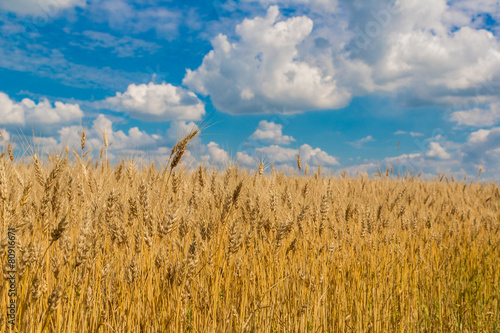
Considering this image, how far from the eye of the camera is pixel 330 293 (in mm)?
3039

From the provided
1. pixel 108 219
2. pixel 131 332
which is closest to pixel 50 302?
pixel 131 332

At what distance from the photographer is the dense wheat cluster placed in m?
1.77

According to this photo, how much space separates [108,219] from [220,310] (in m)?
0.97

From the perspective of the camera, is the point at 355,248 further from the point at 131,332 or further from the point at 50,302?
the point at 50,302

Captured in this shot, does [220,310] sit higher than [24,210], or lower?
lower

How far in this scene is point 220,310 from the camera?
7.34 feet

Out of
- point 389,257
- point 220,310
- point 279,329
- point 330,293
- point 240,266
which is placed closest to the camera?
point 220,310

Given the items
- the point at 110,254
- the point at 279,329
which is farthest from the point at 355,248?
the point at 110,254

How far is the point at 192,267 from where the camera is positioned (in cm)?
181

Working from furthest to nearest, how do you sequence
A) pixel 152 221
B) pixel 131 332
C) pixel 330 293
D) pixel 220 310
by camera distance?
pixel 330 293
pixel 220 310
pixel 131 332
pixel 152 221

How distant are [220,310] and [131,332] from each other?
573 mm

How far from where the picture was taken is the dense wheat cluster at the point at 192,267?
1766 millimetres

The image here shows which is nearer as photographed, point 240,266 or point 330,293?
point 240,266

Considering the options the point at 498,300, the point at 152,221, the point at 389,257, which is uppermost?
the point at 152,221
